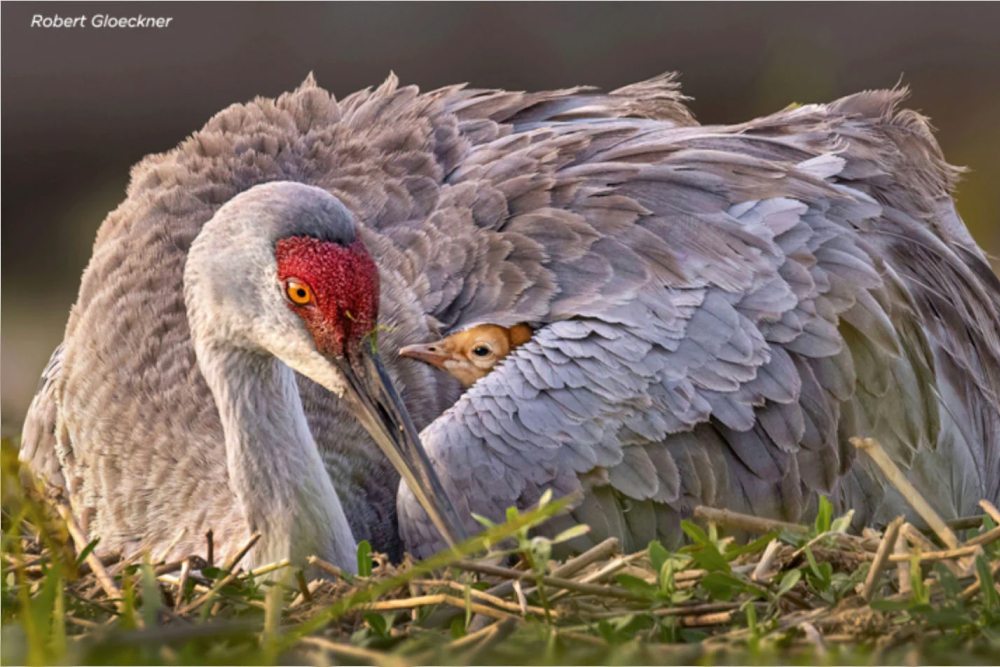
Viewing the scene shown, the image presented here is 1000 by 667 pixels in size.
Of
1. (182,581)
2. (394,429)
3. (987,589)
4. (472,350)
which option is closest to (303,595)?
(182,581)

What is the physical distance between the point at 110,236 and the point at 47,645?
2.23m

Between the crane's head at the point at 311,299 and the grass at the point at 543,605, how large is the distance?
367 mm

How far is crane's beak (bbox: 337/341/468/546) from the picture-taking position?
3.01 m

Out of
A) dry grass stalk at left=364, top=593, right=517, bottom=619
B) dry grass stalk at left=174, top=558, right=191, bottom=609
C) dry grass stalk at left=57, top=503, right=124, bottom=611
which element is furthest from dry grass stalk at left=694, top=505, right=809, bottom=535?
dry grass stalk at left=57, top=503, right=124, bottom=611

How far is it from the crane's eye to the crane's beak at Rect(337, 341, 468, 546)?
157 mm

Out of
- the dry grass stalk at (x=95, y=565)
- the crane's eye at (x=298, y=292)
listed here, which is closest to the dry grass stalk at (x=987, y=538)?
the crane's eye at (x=298, y=292)

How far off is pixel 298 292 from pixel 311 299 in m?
0.04

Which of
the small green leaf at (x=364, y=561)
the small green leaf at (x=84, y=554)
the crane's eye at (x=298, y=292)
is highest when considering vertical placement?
the crane's eye at (x=298, y=292)

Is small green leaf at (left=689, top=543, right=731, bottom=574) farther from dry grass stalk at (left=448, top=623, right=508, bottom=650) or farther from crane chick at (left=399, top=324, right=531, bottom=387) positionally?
crane chick at (left=399, top=324, right=531, bottom=387)

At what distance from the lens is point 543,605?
8.11ft

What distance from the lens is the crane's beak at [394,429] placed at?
9.86 ft

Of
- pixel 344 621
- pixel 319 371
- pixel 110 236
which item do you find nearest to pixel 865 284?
pixel 319 371

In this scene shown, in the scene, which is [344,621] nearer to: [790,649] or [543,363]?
[790,649]

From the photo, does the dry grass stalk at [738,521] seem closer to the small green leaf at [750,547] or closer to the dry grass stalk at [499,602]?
the small green leaf at [750,547]
